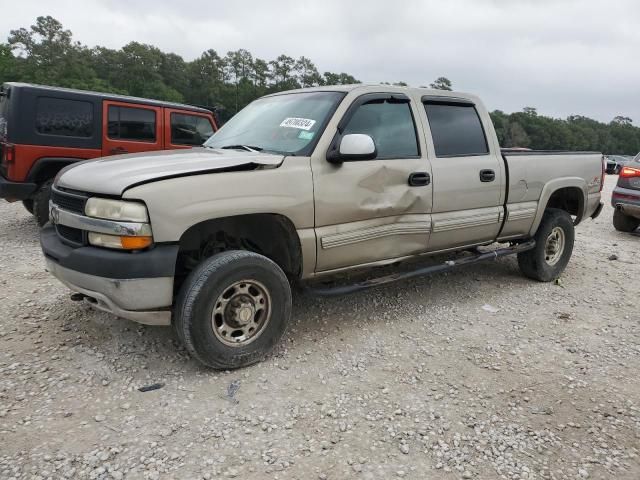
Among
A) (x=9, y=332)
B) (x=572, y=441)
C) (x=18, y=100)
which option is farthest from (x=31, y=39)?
(x=572, y=441)

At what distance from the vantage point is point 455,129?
4273 mm

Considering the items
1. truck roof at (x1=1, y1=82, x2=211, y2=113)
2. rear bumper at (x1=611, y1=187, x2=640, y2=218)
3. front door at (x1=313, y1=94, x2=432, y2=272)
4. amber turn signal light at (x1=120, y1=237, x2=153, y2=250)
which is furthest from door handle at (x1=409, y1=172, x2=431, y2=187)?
rear bumper at (x1=611, y1=187, x2=640, y2=218)

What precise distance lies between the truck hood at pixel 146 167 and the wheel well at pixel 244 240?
35 cm

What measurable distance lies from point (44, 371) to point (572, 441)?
10.3 ft

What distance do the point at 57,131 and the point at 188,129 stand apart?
212 cm

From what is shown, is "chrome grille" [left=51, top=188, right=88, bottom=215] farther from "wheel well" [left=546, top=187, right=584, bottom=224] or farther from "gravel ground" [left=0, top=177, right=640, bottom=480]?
"wheel well" [left=546, top=187, right=584, bottom=224]

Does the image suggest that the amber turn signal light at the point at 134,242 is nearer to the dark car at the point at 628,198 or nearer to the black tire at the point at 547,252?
the black tire at the point at 547,252

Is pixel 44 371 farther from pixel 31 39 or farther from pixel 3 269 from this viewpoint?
pixel 31 39

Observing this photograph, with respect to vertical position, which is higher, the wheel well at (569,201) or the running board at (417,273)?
the wheel well at (569,201)

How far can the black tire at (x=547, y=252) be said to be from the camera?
5.11 m

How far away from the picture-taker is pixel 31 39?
43.7 metres

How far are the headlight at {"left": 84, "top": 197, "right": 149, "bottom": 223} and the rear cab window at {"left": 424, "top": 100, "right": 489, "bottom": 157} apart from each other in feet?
8.14

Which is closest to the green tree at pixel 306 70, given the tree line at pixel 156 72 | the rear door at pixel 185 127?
the tree line at pixel 156 72

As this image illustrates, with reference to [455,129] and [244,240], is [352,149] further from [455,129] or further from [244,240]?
[455,129]
